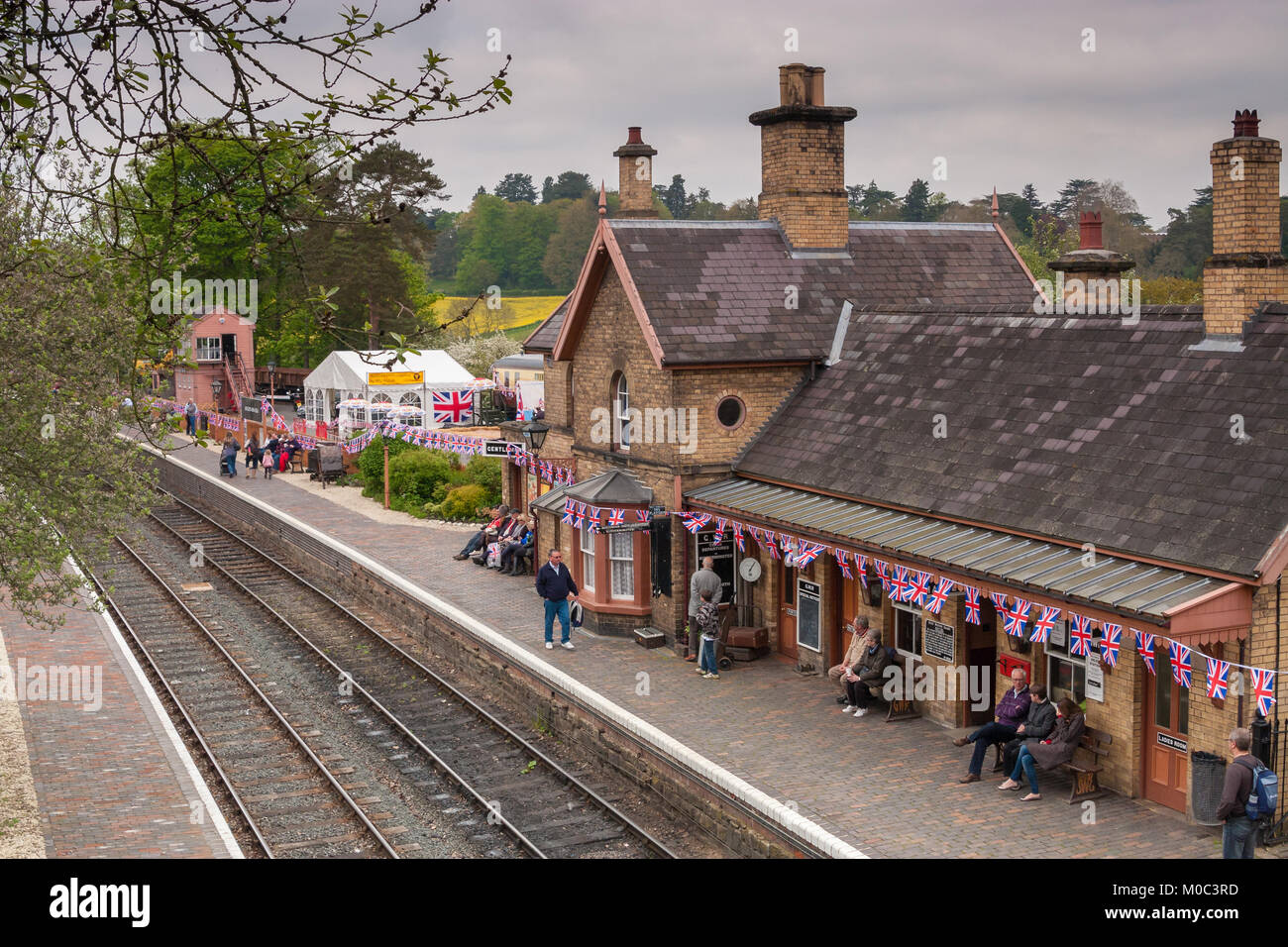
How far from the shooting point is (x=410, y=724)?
18.8 m

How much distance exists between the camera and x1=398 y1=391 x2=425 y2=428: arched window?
42.9 meters

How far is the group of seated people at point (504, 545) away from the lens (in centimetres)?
2630

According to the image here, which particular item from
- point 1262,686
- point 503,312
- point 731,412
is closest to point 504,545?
point 731,412

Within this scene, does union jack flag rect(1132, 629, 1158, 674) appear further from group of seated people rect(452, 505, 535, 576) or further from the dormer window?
group of seated people rect(452, 505, 535, 576)

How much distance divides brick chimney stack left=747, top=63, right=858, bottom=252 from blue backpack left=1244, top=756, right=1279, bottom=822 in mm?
13476

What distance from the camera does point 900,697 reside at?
54.0ft

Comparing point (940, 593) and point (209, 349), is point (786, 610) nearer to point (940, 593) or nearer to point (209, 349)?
point (940, 593)

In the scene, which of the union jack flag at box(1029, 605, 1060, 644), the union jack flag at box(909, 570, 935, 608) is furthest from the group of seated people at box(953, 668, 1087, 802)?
the union jack flag at box(909, 570, 935, 608)

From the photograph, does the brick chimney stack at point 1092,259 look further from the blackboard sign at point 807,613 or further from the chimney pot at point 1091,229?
the blackboard sign at point 807,613

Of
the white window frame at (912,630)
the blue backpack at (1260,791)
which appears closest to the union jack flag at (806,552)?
the white window frame at (912,630)

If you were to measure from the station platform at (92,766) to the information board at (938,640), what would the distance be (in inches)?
331
